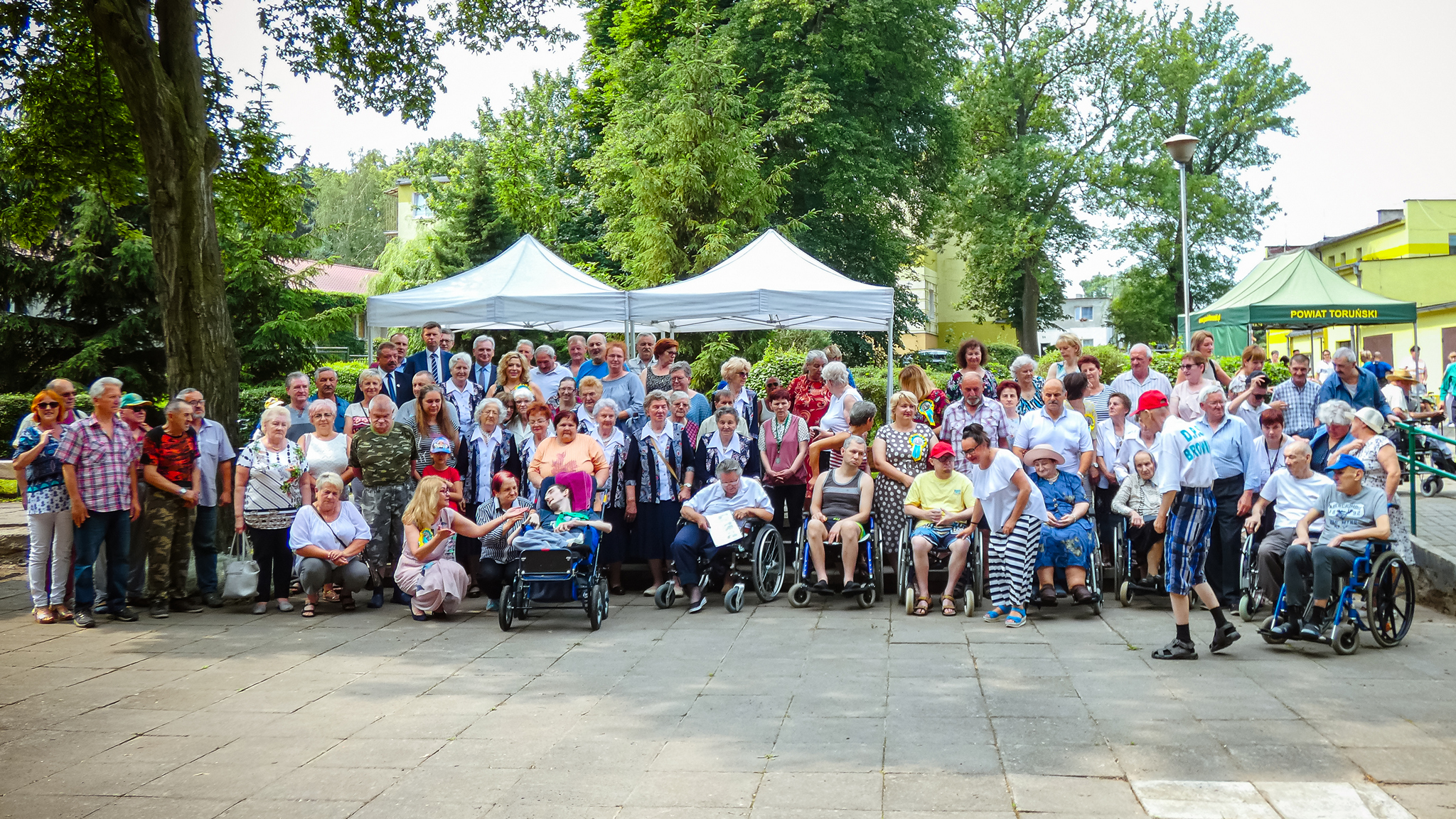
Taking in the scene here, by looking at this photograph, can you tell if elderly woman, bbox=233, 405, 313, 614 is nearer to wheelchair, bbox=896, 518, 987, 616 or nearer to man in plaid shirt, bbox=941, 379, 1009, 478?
wheelchair, bbox=896, 518, 987, 616

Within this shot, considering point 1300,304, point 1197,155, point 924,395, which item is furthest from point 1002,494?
point 1197,155

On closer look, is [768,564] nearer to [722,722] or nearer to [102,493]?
[722,722]

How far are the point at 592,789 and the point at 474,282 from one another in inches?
390

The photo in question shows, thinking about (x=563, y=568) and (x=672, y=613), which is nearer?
A: (x=563, y=568)

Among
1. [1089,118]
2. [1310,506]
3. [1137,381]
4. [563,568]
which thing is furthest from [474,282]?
[1089,118]

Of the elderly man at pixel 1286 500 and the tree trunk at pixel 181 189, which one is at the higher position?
the tree trunk at pixel 181 189

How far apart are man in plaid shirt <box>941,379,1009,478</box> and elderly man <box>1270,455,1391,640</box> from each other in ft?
8.28

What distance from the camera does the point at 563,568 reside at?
7988mm

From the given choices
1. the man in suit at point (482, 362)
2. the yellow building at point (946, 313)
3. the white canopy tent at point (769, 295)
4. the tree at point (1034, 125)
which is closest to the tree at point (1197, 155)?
the tree at point (1034, 125)

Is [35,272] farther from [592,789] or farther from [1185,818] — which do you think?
[1185,818]

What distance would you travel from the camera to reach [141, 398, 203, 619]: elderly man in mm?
8688

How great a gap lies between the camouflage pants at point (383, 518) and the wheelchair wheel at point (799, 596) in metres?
3.21

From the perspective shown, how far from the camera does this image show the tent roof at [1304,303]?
1969 cm

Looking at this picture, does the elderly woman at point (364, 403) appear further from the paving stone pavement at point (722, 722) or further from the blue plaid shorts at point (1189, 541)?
the blue plaid shorts at point (1189, 541)
